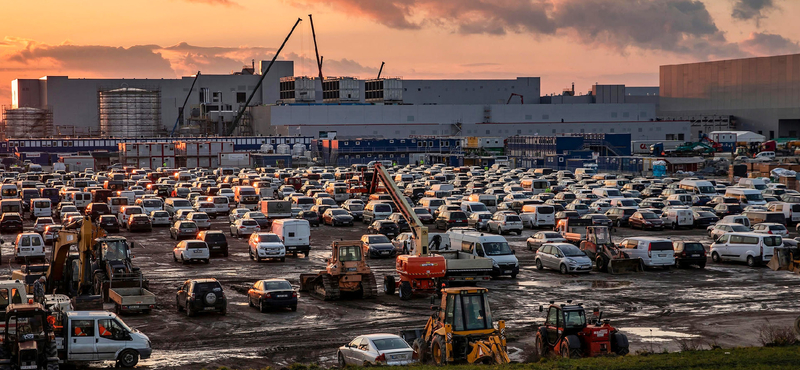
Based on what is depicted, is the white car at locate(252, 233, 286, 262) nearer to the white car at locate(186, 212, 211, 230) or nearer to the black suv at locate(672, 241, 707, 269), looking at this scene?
the white car at locate(186, 212, 211, 230)

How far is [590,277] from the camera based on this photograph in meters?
33.8

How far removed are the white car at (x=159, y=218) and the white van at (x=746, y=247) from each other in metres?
31.9

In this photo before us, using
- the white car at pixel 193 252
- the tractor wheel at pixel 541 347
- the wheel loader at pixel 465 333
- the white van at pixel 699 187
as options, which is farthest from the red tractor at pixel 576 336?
the white van at pixel 699 187

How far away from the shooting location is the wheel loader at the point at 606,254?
35.0 m

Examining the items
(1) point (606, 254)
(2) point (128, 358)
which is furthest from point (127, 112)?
(2) point (128, 358)

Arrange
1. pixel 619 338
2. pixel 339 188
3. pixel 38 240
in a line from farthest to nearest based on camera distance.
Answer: pixel 339 188
pixel 38 240
pixel 619 338

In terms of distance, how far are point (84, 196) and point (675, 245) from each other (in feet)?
139

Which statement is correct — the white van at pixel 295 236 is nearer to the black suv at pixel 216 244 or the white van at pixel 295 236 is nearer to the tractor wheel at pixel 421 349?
the black suv at pixel 216 244

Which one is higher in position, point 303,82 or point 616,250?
point 303,82

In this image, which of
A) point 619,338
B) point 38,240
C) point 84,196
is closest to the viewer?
point 619,338

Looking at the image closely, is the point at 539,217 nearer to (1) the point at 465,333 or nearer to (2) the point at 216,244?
(2) the point at 216,244

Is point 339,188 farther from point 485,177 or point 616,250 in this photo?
point 616,250

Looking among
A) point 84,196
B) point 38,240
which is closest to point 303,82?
point 84,196

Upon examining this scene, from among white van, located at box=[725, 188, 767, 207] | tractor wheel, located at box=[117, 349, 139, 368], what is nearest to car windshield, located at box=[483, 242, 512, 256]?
tractor wheel, located at box=[117, 349, 139, 368]
